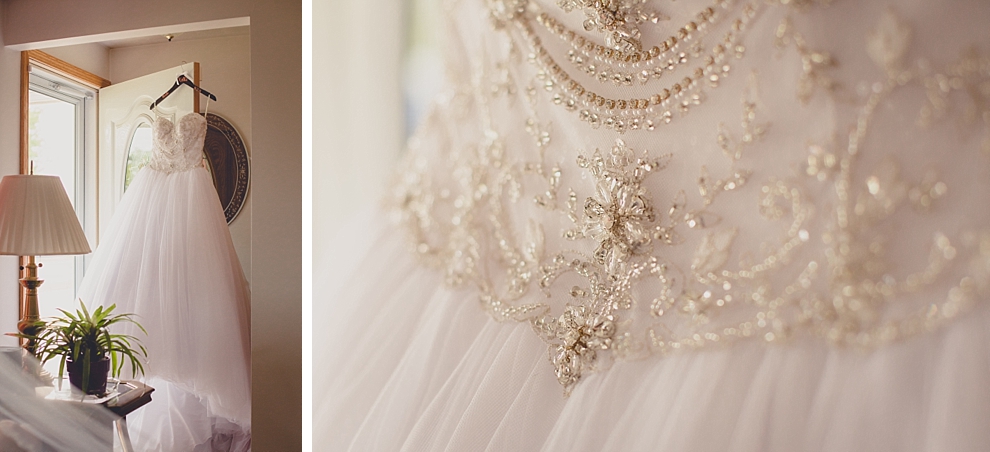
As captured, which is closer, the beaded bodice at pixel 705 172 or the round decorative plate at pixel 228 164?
the beaded bodice at pixel 705 172

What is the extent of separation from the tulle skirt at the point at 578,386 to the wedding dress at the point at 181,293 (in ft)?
2.38

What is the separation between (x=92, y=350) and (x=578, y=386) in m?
1.34

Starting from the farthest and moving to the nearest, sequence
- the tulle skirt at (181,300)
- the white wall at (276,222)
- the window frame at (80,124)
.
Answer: the window frame at (80,124)
the tulle skirt at (181,300)
the white wall at (276,222)

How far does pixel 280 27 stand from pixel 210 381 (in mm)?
978

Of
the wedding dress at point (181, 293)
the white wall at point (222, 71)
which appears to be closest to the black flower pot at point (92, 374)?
the wedding dress at point (181, 293)

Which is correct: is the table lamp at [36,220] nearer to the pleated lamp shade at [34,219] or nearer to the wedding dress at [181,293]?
the pleated lamp shade at [34,219]

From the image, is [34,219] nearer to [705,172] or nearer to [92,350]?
[92,350]

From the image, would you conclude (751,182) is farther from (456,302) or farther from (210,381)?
(210,381)

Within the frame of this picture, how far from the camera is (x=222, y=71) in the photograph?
1545 millimetres

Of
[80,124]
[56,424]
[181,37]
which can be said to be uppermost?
[181,37]

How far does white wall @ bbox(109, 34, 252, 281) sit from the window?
8.6 inches

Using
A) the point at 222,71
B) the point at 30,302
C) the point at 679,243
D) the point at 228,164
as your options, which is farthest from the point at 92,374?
Result: the point at 679,243

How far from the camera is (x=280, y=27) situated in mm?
1289

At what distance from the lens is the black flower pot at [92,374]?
4.65ft
